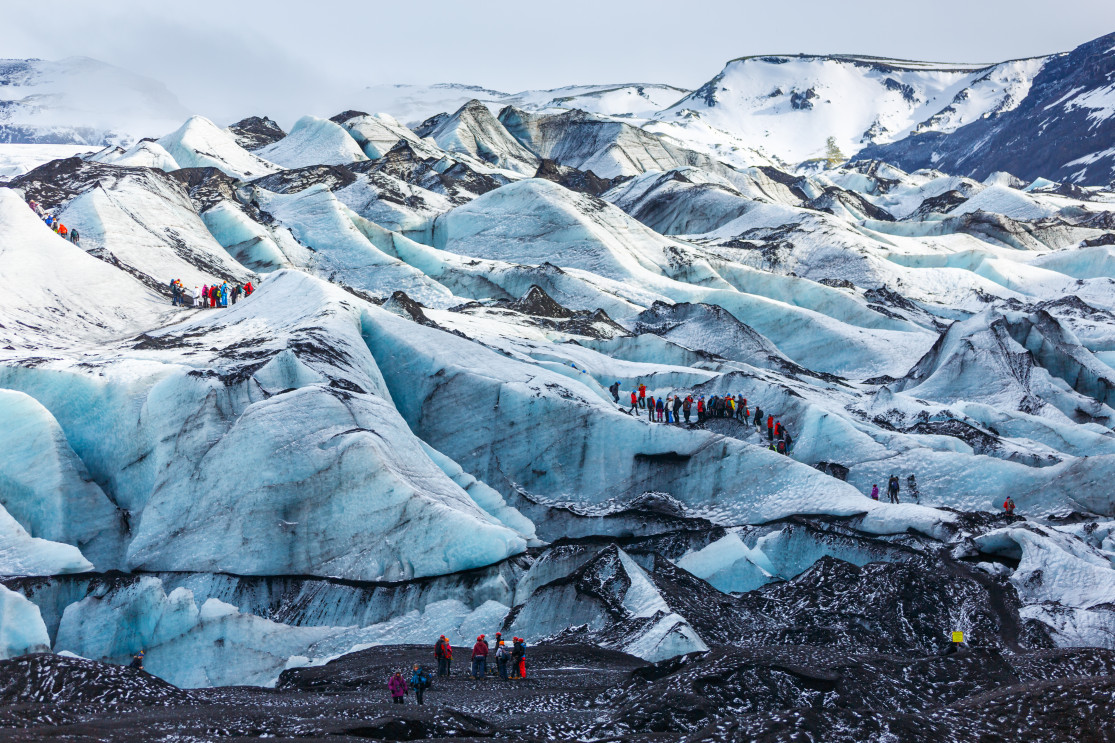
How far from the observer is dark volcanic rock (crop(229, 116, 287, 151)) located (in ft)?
317

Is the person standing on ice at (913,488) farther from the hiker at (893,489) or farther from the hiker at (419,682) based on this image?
the hiker at (419,682)

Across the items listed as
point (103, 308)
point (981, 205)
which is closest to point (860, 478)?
point (103, 308)

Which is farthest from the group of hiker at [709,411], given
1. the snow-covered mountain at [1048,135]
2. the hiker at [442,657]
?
the snow-covered mountain at [1048,135]

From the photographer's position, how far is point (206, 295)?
133 feet


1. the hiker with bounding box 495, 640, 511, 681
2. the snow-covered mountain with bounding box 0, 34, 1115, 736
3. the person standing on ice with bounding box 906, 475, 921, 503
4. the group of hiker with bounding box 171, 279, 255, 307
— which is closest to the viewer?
the hiker with bounding box 495, 640, 511, 681

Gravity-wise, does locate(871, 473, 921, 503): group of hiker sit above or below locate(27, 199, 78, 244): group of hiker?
below

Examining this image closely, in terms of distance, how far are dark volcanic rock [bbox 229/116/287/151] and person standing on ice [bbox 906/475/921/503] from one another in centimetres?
7621

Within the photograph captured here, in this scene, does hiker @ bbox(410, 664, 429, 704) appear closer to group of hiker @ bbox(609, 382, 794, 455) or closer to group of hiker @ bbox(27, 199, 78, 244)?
group of hiker @ bbox(609, 382, 794, 455)

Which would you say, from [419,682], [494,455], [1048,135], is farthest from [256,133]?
[1048,135]

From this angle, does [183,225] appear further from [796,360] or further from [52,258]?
[796,360]

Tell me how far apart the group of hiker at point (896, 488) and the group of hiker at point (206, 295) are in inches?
959

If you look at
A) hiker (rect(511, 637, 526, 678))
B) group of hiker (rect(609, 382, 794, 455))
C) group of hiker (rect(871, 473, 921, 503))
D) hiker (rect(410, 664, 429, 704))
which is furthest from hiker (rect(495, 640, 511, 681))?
group of hiker (rect(609, 382, 794, 455))

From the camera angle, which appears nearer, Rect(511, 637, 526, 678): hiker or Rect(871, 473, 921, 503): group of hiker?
Rect(511, 637, 526, 678): hiker

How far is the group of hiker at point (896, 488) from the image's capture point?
99.0ft
